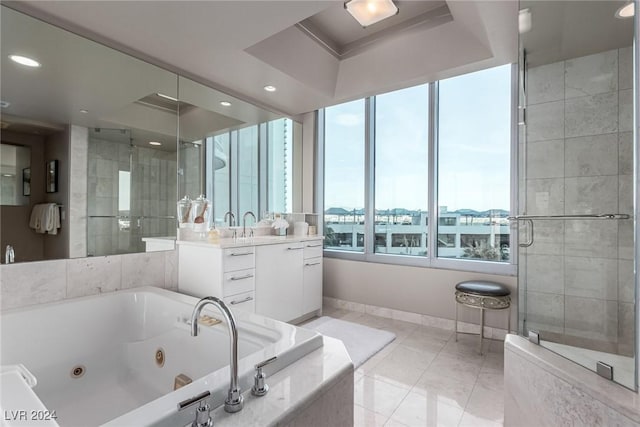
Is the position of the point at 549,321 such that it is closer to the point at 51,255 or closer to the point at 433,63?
the point at 433,63

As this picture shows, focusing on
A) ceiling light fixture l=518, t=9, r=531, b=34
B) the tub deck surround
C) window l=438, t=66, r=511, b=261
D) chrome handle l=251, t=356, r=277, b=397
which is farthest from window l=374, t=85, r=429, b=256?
chrome handle l=251, t=356, r=277, b=397

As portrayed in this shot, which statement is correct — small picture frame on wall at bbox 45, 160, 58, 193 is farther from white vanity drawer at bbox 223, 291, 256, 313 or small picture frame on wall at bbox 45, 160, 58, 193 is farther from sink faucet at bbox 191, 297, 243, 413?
sink faucet at bbox 191, 297, 243, 413

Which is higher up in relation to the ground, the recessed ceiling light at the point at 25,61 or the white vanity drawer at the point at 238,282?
the recessed ceiling light at the point at 25,61

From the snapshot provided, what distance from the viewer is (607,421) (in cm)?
108

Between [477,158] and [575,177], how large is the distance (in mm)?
1126

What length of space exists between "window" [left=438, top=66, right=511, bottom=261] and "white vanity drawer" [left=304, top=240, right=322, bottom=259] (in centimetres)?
128

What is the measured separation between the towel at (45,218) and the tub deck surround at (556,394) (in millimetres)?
2840

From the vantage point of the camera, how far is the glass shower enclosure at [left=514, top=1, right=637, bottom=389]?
5.24 ft

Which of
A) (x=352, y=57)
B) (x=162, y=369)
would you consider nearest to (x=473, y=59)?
(x=352, y=57)

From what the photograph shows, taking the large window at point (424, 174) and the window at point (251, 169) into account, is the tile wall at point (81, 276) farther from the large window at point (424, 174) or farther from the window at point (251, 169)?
the large window at point (424, 174)

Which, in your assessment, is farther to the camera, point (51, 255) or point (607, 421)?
point (51, 255)

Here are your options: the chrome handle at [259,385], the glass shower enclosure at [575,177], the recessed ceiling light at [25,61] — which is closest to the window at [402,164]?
the glass shower enclosure at [575,177]

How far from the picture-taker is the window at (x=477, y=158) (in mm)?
2908

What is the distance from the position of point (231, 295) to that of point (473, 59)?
2753 mm
